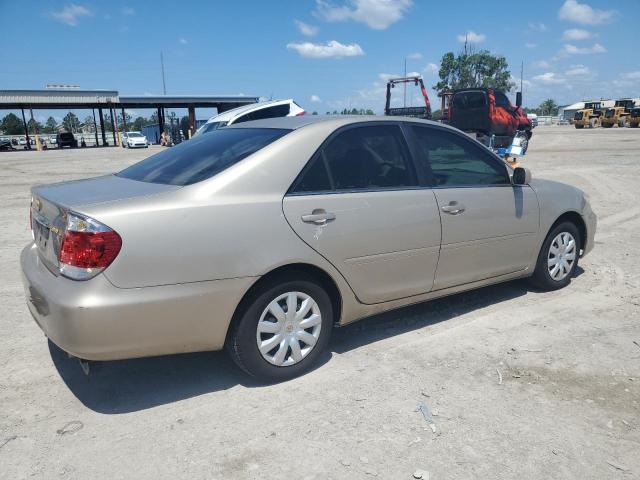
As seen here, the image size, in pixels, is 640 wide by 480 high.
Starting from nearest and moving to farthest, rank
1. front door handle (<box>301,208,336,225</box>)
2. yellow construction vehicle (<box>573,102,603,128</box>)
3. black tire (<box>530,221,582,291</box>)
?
1. front door handle (<box>301,208,336,225</box>)
2. black tire (<box>530,221,582,291</box>)
3. yellow construction vehicle (<box>573,102,603,128</box>)

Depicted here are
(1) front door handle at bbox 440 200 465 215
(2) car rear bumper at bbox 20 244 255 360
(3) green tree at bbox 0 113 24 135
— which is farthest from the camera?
(3) green tree at bbox 0 113 24 135

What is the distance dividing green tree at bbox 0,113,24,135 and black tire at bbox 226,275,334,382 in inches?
3666

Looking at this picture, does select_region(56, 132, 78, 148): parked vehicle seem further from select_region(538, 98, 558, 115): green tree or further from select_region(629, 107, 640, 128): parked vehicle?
select_region(538, 98, 558, 115): green tree

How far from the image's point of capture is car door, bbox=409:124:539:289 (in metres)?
3.90

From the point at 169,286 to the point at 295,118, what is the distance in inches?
66.8

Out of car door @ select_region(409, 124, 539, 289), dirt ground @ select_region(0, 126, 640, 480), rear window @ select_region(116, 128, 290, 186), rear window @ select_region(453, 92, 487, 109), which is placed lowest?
dirt ground @ select_region(0, 126, 640, 480)

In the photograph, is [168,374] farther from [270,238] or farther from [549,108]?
[549,108]

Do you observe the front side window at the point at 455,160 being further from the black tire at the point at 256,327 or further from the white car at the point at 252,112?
the white car at the point at 252,112

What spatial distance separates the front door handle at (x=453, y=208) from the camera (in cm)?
384

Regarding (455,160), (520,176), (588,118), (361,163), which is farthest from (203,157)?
(588,118)

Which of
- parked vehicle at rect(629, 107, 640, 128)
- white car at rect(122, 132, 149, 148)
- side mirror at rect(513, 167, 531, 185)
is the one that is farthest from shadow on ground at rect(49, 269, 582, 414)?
parked vehicle at rect(629, 107, 640, 128)

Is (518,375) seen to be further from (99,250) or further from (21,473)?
(21,473)

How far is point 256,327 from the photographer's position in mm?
3094

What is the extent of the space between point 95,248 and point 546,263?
12.6 ft
